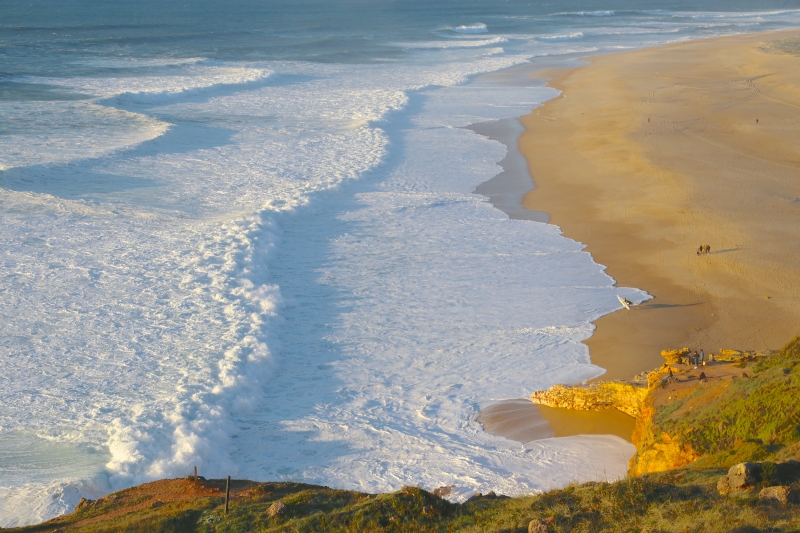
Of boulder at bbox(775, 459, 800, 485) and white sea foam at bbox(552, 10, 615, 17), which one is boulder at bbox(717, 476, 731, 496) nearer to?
boulder at bbox(775, 459, 800, 485)

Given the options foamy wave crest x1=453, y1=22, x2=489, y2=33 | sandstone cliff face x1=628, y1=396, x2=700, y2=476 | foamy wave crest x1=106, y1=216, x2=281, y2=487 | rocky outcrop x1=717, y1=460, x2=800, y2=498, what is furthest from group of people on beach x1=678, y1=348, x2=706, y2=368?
foamy wave crest x1=453, y1=22, x2=489, y2=33

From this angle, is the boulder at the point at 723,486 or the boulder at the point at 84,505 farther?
the boulder at the point at 84,505

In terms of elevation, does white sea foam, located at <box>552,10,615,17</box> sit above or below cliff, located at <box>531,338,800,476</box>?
above

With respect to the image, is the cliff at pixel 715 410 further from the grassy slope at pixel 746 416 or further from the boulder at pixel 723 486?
the boulder at pixel 723 486

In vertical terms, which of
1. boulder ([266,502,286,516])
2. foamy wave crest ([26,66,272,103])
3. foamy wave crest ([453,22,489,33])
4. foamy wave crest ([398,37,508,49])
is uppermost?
foamy wave crest ([453,22,489,33])

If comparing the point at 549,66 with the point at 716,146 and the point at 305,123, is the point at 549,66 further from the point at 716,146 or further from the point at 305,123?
the point at 716,146

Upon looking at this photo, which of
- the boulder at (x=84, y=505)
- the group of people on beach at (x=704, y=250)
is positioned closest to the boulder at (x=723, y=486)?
the boulder at (x=84, y=505)
